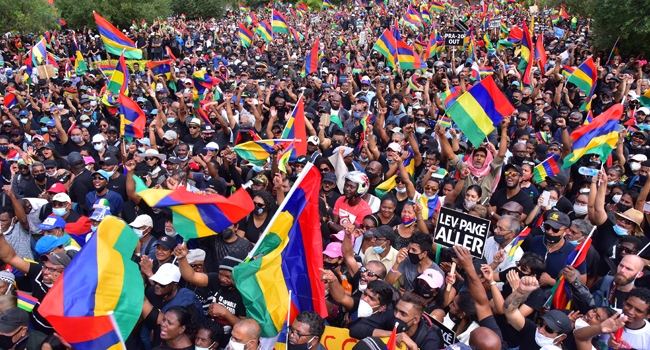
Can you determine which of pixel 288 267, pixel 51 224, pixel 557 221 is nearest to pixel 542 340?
pixel 557 221

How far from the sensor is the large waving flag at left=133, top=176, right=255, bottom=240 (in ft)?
14.3

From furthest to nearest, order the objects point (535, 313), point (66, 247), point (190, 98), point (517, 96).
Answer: point (190, 98) → point (517, 96) → point (66, 247) → point (535, 313)

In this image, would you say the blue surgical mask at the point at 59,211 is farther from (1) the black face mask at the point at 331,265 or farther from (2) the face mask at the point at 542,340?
(2) the face mask at the point at 542,340

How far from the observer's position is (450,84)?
1180cm

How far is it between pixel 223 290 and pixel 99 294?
115 centimetres

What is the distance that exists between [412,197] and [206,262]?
3030 mm

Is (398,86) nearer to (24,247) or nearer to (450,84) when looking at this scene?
(450,84)

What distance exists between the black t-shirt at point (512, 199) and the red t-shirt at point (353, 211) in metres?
1.81

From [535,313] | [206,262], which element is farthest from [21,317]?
[535,313]

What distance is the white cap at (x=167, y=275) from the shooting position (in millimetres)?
4320

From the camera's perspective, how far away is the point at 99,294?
12.3 feet

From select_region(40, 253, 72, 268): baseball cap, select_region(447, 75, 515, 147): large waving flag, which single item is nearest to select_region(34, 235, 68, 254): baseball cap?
select_region(40, 253, 72, 268): baseball cap

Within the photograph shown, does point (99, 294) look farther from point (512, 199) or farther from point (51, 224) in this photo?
point (512, 199)

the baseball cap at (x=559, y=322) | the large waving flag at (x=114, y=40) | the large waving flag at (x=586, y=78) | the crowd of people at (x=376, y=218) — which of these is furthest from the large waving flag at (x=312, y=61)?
the baseball cap at (x=559, y=322)
